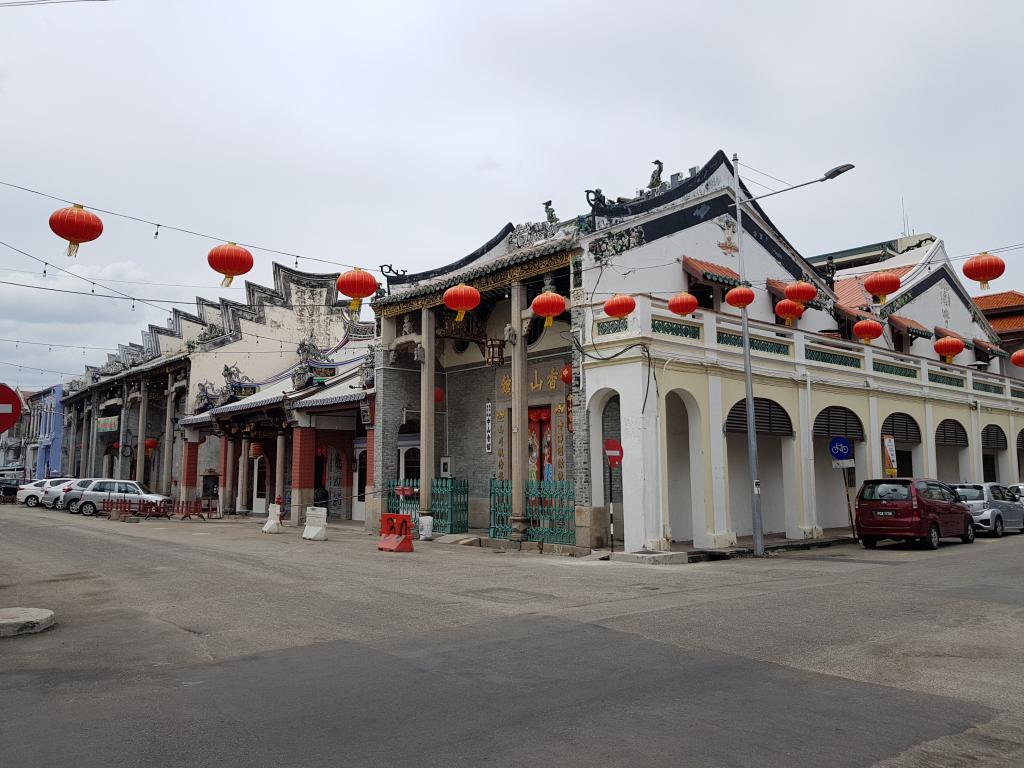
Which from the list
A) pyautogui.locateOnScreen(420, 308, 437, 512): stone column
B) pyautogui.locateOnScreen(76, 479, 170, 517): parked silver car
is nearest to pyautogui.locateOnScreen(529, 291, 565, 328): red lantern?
pyautogui.locateOnScreen(420, 308, 437, 512): stone column

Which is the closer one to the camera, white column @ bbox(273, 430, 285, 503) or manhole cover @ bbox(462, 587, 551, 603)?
manhole cover @ bbox(462, 587, 551, 603)

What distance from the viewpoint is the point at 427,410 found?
2350 cm

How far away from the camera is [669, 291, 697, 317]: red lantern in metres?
17.8

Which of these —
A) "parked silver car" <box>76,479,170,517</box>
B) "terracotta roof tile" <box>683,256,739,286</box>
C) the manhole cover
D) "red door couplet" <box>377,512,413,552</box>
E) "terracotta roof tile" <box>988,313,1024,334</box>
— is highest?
"terracotta roof tile" <box>988,313,1024,334</box>

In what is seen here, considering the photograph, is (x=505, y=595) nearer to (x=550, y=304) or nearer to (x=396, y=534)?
(x=550, y=304)

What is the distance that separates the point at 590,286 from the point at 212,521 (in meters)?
19.6

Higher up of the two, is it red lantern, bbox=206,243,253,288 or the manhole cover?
red lantern, bbox=206,243,253,288

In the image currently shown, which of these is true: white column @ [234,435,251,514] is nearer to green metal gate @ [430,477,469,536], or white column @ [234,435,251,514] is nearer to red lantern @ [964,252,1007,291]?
green metal gate @ [430,477,469,536]

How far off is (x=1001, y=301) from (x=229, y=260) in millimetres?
42247

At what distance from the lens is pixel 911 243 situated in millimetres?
43219

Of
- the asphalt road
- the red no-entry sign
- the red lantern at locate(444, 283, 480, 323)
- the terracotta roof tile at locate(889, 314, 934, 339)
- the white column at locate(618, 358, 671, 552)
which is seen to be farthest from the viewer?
the terracotta roof tile at locate(889, 314, 934, 339)

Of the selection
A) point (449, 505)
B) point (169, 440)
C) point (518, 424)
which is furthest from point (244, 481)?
point (518, 424)

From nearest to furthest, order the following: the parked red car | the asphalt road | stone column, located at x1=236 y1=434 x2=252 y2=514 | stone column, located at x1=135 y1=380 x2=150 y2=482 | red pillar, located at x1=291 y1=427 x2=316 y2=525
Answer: the asphalt road < the parked red car < red pillar, located at x1=291 y1=427 x2=316 y2=525 < stone column, located at x1=236 y1=434 x2=252 y2=514 < stone column, located at x1=135 y1=380 x2=150 y2=482

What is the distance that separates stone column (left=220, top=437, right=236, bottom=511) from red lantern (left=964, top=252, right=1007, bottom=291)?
30.2m
